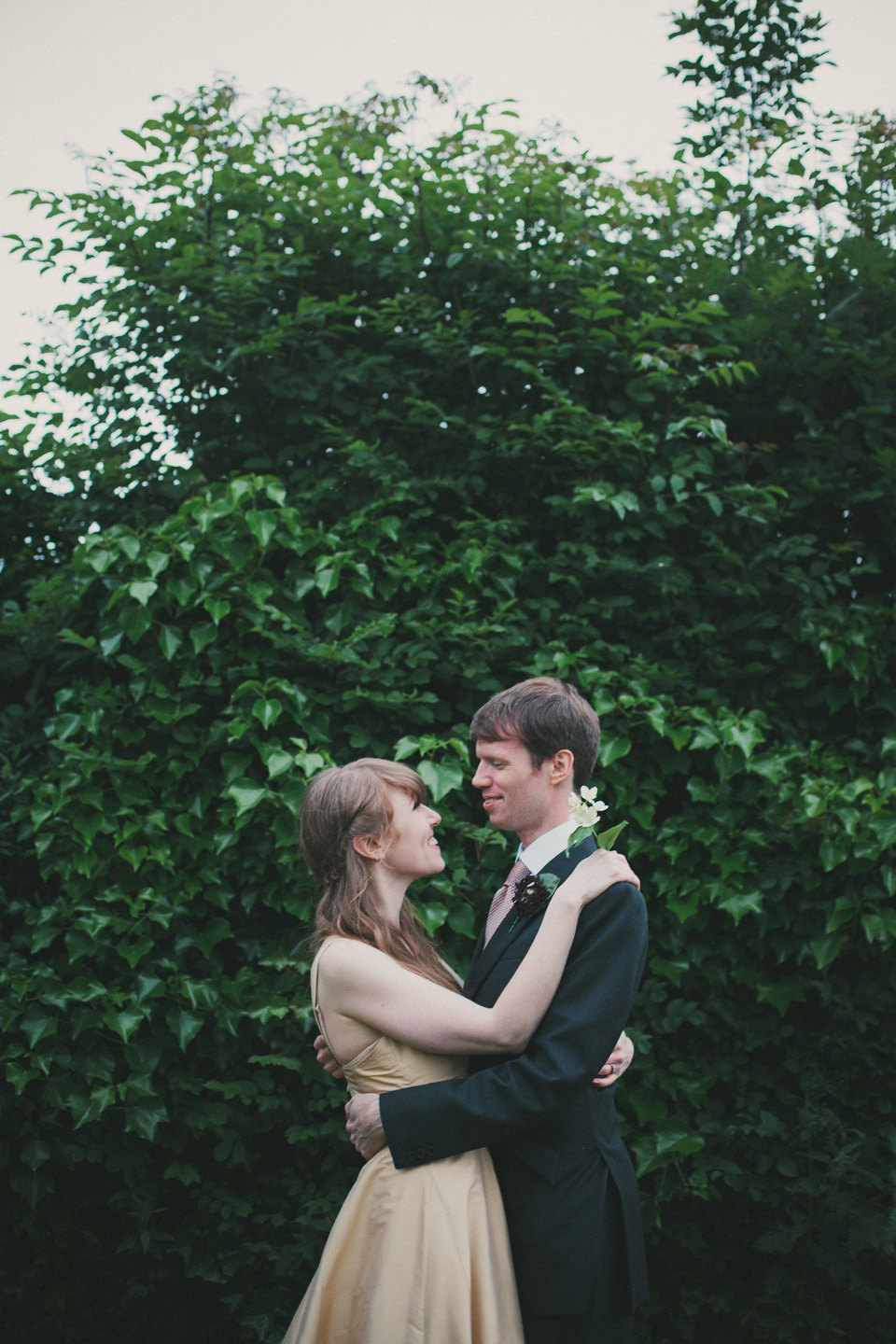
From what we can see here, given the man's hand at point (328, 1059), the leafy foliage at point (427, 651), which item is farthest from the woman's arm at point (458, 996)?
the leafy foliage at point (427, 651)

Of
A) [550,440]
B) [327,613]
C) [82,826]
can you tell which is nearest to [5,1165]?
[82,826]

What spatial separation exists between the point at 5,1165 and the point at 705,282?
193 inches

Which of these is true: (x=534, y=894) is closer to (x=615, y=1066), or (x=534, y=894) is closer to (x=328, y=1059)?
(x=615, y=1066)

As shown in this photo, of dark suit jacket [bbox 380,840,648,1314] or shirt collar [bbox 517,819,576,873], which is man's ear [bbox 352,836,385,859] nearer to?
shirt collar [bbox 517,819,576,873]

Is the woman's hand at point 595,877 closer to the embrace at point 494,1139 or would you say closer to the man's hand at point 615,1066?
the embrace at point 494,1139

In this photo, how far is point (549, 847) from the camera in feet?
8.83

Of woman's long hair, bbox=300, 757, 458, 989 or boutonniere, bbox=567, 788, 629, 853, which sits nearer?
boutonniere, bbox=567, 788, 629, 853

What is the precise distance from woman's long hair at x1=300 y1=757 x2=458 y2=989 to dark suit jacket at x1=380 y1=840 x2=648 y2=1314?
0.41m

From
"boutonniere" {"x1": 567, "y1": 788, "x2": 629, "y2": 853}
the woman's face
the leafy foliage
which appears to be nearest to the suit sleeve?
"boutonniere" {"x1": 567, "y1": 788, "x2": 629, "y2": 853}

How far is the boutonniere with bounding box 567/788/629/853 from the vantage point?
2.41 metres

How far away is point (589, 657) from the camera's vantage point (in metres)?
4.20

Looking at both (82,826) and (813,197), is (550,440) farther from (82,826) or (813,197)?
(82,826)

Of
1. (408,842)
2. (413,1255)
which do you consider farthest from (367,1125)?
(408,842)

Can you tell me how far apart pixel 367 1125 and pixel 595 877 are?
2.65 feet
